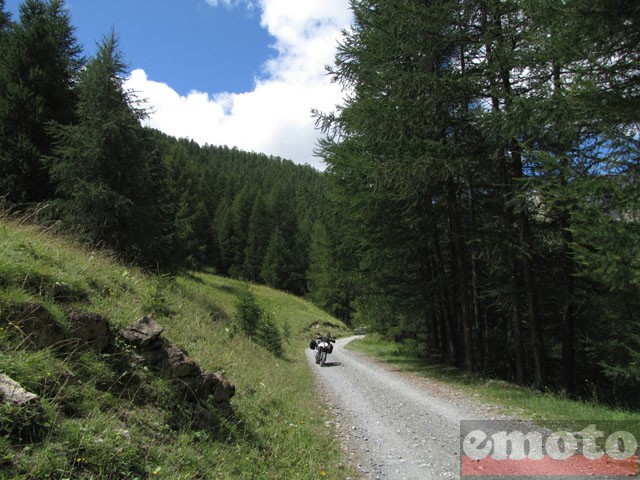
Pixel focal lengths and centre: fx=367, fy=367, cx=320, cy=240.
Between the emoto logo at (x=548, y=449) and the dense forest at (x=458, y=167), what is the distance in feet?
8.59

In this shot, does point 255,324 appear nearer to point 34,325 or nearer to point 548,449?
point 548,449

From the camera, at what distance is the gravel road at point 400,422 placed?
4.90 m

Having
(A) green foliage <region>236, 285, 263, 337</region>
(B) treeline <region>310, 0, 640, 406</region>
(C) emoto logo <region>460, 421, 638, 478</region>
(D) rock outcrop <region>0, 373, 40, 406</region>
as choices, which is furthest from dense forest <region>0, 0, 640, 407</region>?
(D) rock outcrop <region>0, 373, 40, 406</region>

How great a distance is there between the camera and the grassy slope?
2.74 meters

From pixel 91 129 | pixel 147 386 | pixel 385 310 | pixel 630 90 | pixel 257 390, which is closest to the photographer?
pixel 147 386

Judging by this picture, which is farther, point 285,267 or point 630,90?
point 285,267

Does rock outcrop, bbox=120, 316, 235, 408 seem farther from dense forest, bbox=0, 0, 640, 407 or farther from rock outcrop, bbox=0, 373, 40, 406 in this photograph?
dense forest, bbox=0, 0, 640, 407

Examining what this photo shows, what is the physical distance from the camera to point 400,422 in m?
6.78

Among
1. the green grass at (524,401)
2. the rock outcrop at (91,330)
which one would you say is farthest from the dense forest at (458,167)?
the rock outcrop at (91,330)

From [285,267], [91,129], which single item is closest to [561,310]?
[91,129]

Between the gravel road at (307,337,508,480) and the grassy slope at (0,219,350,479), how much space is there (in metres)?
0.52

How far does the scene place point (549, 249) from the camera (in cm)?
1080

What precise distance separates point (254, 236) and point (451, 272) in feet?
199

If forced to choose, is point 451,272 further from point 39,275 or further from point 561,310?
point 39,275
